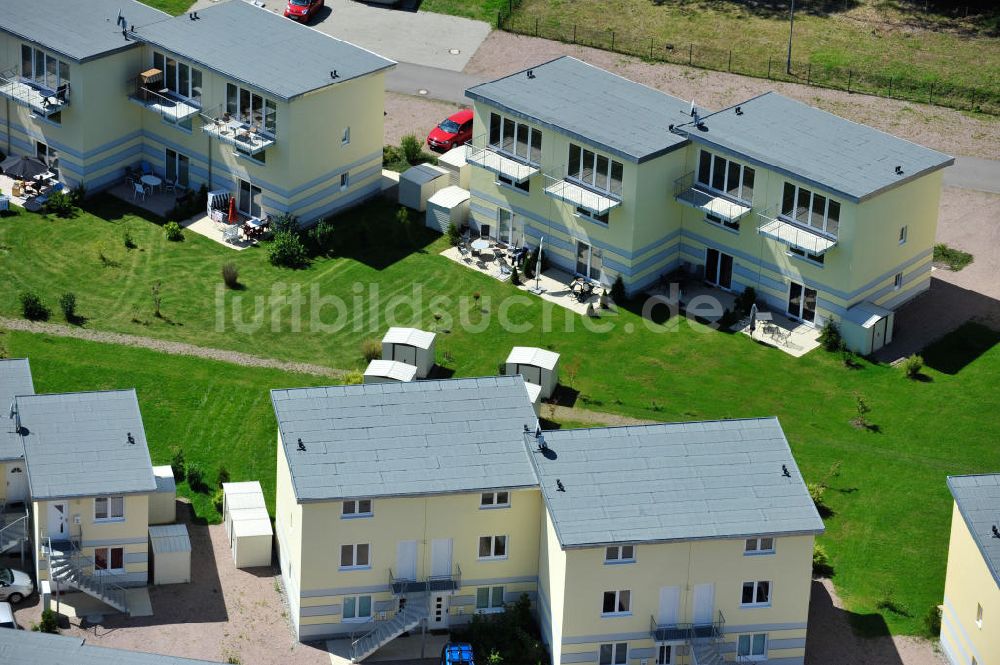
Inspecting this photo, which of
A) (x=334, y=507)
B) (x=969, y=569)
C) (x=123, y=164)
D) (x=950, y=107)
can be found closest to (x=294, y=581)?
(x=334, y=507)

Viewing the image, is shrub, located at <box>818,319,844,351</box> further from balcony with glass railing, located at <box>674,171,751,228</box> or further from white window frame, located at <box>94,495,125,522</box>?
white window frame, located at <box>94,495,125,522</box>

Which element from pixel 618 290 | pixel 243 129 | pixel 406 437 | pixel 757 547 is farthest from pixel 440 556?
pixel 243 129

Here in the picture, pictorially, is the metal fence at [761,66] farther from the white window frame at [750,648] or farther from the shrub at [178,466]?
the white window frame at [750,648]

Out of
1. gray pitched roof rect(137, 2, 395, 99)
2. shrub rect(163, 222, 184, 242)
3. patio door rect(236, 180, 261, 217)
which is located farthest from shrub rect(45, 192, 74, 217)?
gray pitched roof rect(137, 2, 395, 99)

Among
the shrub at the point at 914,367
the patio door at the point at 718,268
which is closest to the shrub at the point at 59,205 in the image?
the patio door at the point at 718,268

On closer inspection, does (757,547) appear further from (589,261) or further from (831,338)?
(589,261)
